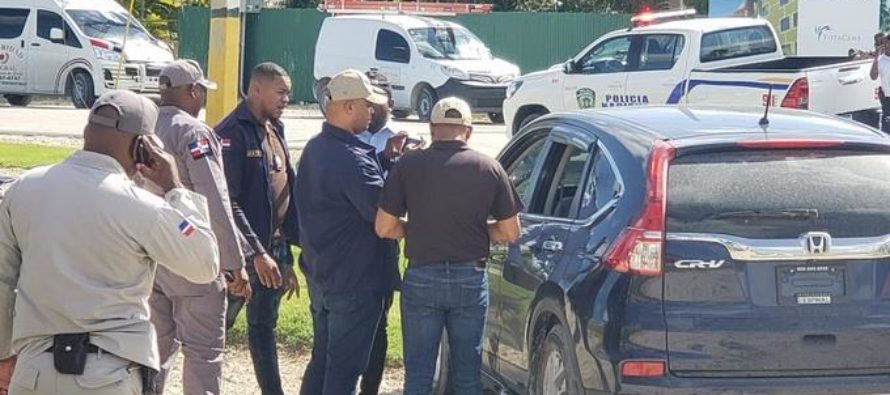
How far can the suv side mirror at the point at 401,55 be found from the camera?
27.3 metres

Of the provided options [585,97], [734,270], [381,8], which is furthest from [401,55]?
[734,270]

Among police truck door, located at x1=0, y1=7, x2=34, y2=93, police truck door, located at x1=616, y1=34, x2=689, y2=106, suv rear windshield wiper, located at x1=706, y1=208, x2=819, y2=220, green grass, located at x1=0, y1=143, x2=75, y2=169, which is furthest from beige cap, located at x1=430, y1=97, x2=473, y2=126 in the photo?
police truck door, located at x1=0, y1=7, x2=34, y2=93

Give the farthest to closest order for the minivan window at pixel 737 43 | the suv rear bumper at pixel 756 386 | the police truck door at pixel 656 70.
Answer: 1. the minivan window at pixel 737 43
2. the police truck door at pixel 656 70
3. the suv rear bumper at pixel 756 386

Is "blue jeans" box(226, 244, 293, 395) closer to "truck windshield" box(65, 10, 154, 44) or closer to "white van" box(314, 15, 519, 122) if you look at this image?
"white van" box(314, 15, 519, 122)

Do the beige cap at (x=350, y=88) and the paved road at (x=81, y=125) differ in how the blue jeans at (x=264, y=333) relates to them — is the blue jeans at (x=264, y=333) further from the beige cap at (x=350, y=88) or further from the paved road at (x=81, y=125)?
the paved road at (x=81, y=125)

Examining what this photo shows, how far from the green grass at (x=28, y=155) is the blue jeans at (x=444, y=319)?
1098 centimetres

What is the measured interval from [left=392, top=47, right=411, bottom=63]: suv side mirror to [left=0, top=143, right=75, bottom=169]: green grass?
29.7 ft

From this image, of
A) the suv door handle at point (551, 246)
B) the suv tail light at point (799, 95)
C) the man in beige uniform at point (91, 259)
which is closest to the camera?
the man in beige uniform at point (91, 259)

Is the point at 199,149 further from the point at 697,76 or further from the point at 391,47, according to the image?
the point at 391,47

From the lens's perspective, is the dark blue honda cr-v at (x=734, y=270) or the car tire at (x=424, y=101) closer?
the dark blue honda cr-v at (x=734, y=270)

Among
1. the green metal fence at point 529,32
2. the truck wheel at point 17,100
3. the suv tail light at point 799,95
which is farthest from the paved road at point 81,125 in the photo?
the suv tail light at point 799,95

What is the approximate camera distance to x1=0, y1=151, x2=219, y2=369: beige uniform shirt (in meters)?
4.18

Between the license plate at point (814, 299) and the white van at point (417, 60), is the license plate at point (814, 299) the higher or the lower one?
the lower one

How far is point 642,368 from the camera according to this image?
539 cm
